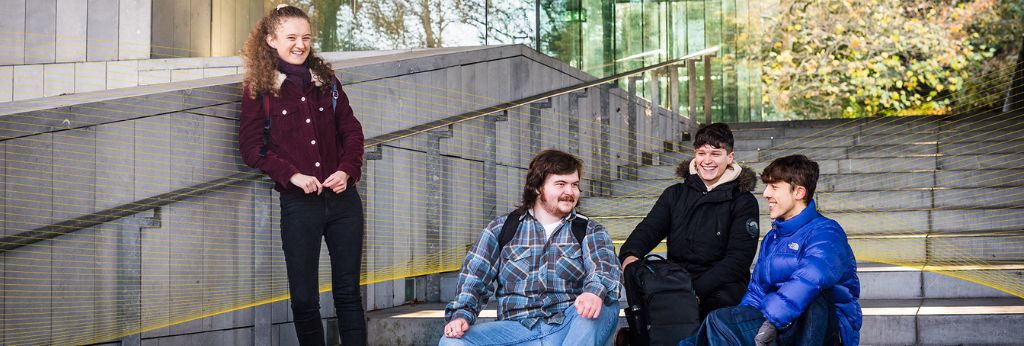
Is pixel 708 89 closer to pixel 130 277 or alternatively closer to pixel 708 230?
pixel 708 230

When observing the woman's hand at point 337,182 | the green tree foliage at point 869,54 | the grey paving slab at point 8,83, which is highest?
the green tree foliage at point 869,54

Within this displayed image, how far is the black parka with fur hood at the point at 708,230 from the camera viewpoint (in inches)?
178

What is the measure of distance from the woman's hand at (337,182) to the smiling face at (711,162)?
1480mm

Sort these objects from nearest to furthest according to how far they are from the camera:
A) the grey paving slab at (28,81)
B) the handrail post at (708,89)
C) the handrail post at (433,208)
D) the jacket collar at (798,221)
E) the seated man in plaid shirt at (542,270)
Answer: the seated man in plaid shirt at (542,270)
the jacket collar at (798,221)
the handrail post at (433,208)
the grey paving slab at (28,81)
the handrail post at (708,89)

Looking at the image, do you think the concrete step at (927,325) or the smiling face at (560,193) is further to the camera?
the concrete step at (927,325)

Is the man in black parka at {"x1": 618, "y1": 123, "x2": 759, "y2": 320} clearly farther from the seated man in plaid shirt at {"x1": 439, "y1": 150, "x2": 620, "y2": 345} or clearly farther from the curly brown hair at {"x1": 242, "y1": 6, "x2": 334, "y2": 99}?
the curly brown hair at {"x1": 242, "y1": 6, "x2": 334, "y2": 99}

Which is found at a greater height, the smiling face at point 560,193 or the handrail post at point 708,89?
the handrail post at point 708,89

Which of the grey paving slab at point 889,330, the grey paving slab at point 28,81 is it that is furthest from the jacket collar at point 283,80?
the grey paving slab at point 28,81

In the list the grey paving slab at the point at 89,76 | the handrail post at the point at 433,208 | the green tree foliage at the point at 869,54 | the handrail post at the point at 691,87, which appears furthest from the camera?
the green tree foliage at the point at 869,54

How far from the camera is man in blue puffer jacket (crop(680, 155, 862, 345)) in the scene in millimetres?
3736

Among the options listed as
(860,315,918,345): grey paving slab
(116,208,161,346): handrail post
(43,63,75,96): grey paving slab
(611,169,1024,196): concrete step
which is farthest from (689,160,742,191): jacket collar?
(43,63,75,96): grey paving slab

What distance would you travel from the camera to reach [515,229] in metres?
4.05

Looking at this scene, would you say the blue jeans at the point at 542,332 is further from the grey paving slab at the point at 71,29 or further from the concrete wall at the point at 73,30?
the grey paving slab at the point at 71,29

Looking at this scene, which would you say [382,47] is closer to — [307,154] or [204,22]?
[204,22]
